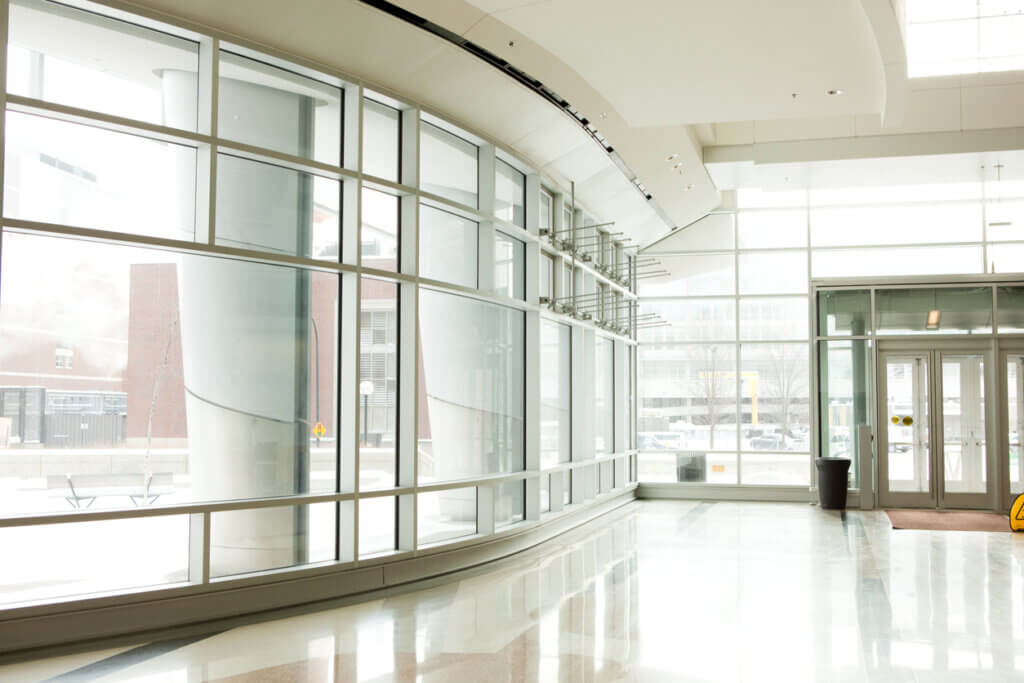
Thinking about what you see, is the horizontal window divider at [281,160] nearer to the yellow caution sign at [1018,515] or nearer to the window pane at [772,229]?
the yellow caution sign at [1018,515]

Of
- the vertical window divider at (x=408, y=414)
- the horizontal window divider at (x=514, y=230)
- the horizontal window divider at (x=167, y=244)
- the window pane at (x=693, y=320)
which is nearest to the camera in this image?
the horizontal window divider at (x=167, y=244)

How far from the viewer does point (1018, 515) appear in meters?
12.8

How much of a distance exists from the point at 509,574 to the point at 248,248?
414 centimetres

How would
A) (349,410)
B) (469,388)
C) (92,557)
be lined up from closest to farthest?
(92,557)
(349,410)
(469,388)

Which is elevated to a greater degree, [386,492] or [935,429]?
[935,429]

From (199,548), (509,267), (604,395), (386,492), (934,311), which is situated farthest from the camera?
(934,311)

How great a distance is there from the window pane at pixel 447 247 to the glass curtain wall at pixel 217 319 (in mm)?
32

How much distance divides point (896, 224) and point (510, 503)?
10.2m

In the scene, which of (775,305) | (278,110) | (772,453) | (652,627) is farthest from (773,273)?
(278,110)

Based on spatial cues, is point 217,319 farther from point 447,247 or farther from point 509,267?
point 509,267

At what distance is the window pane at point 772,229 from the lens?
17.1 meters

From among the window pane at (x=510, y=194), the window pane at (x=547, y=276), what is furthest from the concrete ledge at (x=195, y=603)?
the window pane at (x=547, y=276)

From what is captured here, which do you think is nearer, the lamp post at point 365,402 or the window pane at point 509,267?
the lamp post at point 365,402

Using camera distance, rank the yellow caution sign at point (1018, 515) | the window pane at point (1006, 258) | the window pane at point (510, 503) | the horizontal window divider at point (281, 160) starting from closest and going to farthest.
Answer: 1. the horizontal window divider at point (281, 160)
2. the window pane at point (510, 503)
3. the yellow caution sign at point (1018, 515)
4. the window pane at point (1006, 258)
